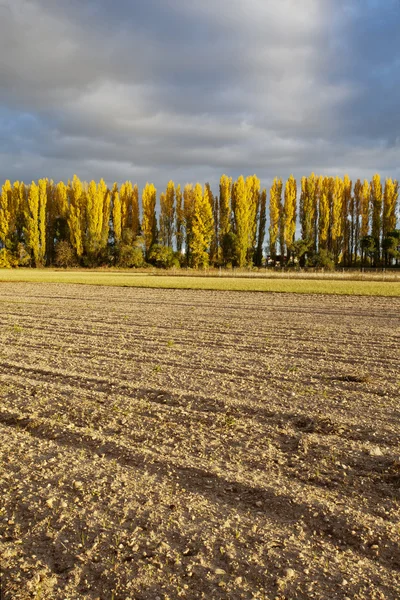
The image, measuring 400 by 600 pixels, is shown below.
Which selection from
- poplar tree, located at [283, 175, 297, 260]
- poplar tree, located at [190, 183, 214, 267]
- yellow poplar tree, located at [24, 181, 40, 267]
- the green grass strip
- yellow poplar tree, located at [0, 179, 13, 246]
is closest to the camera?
the green grass strip

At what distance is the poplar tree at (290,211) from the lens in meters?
66.0

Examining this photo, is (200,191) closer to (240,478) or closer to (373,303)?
(373,303)

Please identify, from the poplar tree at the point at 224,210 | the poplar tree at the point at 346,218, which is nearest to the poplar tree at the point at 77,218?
the poplar tree at the point at 224,210

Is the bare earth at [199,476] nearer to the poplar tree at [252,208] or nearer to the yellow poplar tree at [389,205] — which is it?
the poplar tree at [252,208]

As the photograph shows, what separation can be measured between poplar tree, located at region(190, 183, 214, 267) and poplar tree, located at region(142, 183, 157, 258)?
7.64m

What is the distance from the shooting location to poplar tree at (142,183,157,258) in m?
69.4

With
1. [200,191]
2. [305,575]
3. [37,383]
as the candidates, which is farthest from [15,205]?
[305,575]

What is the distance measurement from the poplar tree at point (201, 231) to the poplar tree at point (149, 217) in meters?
7.64

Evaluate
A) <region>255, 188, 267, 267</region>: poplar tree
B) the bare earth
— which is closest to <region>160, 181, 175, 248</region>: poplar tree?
<region>255, 188, 267, 267</region>: poplar tree

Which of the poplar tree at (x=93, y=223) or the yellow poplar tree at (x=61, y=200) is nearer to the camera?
the poplar tree at (x=93, y=223)

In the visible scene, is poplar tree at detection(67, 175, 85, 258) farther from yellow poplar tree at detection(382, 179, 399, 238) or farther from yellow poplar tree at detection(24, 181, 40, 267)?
yellow poplar tree at detection(382, 179, 399, 238)

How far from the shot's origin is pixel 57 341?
10742 millimetres

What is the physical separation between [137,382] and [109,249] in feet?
211

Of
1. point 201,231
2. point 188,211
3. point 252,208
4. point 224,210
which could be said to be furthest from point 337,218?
point 188,211
